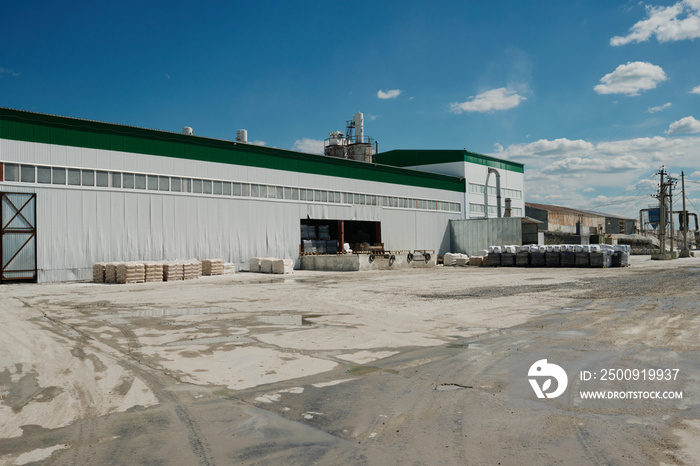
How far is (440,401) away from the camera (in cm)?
533

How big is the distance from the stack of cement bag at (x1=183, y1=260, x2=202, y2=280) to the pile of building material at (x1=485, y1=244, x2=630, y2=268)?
66.9 ft

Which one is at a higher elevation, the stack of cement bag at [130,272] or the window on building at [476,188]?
the window on building at [476,188]

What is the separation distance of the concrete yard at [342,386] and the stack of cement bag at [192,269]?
12109mm

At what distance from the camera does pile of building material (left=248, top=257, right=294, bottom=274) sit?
2867cm

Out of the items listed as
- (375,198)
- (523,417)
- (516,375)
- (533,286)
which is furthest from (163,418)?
(375,198)

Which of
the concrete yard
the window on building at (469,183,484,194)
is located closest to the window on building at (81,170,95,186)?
the concrete yard

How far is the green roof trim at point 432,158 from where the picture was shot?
4962 centimetres

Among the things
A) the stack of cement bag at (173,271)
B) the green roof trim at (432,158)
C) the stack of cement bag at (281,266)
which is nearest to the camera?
the stack of cement bag at (173,271)

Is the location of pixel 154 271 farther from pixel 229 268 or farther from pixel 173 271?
pixel 229 268

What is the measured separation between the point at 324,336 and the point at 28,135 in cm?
1988

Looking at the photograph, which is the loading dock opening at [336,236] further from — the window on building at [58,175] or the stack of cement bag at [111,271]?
the window on building at [58,175]

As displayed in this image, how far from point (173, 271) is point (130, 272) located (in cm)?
215

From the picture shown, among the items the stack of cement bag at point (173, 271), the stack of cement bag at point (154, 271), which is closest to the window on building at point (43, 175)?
the stack of cement bag at point (154, 271)

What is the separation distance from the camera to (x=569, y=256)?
106 feet
